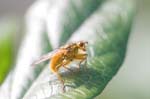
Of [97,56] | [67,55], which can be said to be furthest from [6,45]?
[97,56]

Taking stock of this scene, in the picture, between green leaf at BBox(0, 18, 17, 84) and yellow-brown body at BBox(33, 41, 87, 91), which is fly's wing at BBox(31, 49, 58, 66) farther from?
green leaf at BBox(0, 18, 17, 84)

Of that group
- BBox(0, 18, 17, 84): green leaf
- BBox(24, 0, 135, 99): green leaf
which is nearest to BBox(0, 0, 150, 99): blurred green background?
BBox(0, 18, 17, 84): green leaf

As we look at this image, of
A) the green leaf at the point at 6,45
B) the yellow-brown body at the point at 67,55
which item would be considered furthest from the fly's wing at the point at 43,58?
the green leaf at the point at 6,45

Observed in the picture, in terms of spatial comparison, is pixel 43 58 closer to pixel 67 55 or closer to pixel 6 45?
pixel 67 55

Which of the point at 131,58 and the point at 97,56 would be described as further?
the point at 131,58

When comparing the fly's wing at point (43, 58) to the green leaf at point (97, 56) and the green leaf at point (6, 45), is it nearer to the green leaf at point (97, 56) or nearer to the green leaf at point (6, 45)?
the green leaf at point (97, 56)

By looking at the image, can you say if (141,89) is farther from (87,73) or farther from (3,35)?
(3,35)

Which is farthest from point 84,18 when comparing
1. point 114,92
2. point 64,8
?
point 114,92
